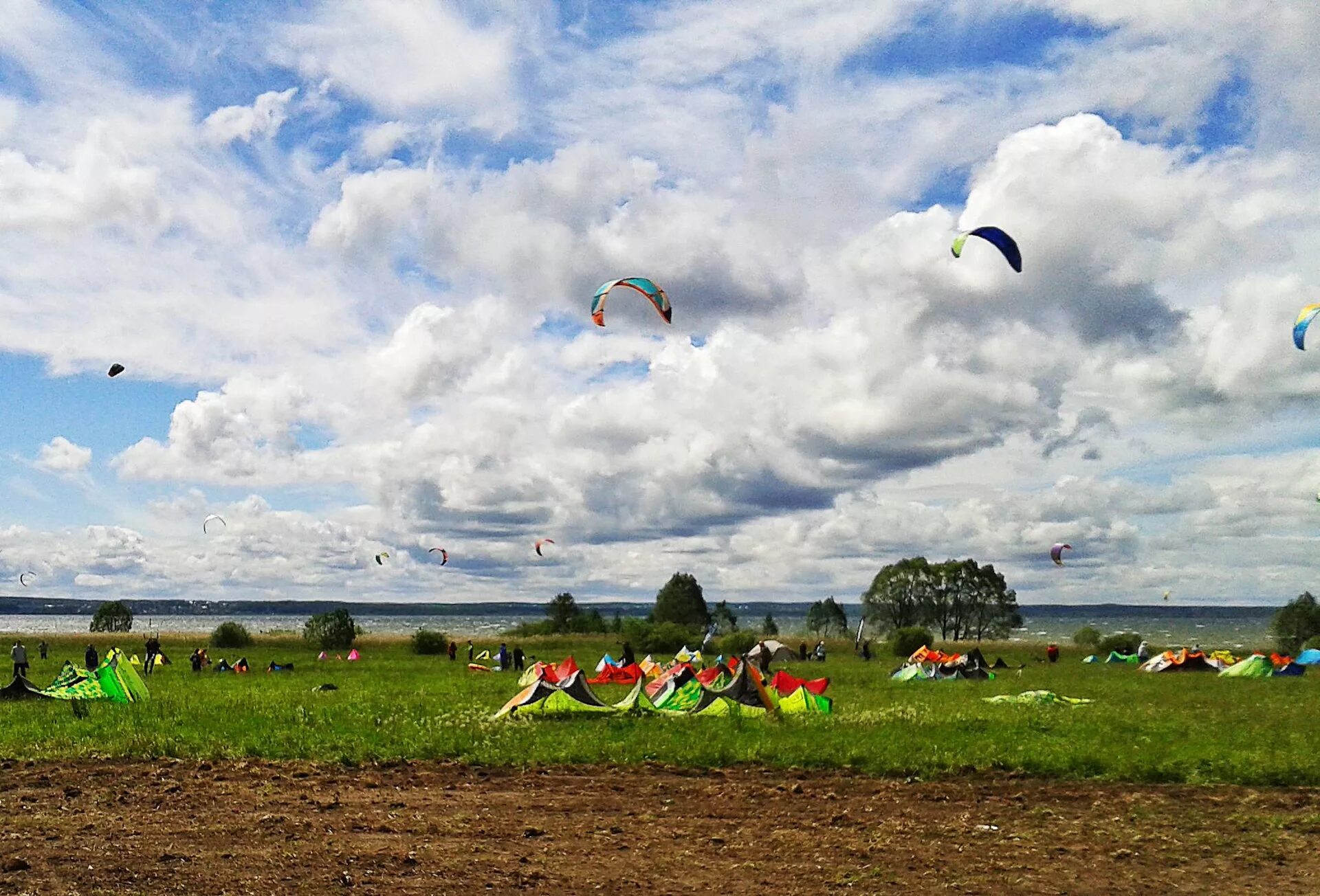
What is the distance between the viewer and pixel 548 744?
62.0 feet

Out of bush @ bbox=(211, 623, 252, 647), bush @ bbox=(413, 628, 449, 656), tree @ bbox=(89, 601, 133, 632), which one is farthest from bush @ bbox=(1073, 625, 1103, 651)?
tree @ bbox=(89, 601, 133, 632)

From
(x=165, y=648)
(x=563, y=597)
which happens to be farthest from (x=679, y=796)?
(x=563, y=597)

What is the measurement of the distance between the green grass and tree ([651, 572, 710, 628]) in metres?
85.9

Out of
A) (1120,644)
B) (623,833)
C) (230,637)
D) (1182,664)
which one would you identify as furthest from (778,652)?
(623,833)

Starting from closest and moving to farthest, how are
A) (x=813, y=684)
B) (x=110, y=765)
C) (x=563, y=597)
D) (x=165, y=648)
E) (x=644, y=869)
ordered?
(x=644, y=869)
(x=110, y=765)
(x=813, y=684)
(x=165, y=648)
(x=563, y=597)

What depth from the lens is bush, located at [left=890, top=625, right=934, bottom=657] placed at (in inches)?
2945

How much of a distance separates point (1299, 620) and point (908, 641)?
36.2 m

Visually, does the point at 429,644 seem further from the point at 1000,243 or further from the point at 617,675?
the point at 1000,243

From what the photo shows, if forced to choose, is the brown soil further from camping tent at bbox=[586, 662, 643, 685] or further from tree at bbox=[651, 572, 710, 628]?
tree at bbox=[651, 572, 710, 628]

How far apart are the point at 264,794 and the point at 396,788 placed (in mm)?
1743

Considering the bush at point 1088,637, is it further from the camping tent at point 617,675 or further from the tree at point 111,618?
the tree at point 111,618

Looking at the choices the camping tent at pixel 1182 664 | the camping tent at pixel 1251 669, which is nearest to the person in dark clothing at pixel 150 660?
the camping tent at pixel 1182 664

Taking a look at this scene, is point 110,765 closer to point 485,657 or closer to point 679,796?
point 679,796

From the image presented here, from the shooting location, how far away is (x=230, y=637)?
7588 cm
